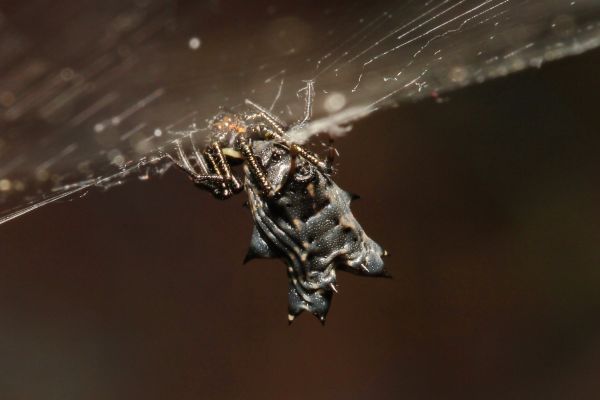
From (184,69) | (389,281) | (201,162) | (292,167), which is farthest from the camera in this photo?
(389,281)

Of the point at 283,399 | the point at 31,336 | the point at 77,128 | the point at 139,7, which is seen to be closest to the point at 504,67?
the point at 139,7

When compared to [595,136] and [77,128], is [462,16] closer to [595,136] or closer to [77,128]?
[77,128]

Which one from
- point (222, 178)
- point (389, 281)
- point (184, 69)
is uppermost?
point (184, 69)

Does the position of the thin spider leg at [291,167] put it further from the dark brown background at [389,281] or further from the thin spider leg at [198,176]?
the dark brown background at [389,281]

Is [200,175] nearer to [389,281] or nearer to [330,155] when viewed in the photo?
[330,155]

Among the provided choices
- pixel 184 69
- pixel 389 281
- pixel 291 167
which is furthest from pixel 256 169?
pixel 389 281

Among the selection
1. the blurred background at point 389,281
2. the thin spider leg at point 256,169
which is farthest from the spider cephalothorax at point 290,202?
the blurred background at point 389,281
